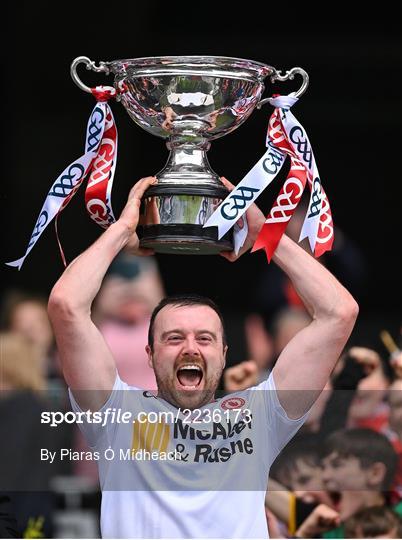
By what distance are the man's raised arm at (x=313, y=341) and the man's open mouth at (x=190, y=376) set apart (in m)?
0.22

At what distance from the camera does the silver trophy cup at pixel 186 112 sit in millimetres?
5051

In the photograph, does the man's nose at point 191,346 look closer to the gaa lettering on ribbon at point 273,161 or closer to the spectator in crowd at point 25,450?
the gaa lettering on ribbon at point 273,161

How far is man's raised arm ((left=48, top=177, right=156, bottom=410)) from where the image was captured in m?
4.87

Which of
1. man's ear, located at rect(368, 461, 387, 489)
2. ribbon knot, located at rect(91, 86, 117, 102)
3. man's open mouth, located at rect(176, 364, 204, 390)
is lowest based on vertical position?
man's ear, located at rect(368, 461, 387, 489)

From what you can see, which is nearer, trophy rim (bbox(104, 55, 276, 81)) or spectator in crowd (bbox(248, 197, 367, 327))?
trophy rim (bbox(104, 55, 276, 81))

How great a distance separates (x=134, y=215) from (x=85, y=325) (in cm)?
34

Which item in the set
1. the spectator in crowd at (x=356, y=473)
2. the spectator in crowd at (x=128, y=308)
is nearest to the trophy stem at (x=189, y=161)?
the spectator in crowd at (x=356, y=473)

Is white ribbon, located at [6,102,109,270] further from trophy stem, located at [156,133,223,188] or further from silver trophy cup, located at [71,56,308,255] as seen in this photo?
trophy stem, located at [156,133,223,188]

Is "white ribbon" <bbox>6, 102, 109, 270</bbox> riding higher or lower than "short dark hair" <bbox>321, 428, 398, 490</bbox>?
higher

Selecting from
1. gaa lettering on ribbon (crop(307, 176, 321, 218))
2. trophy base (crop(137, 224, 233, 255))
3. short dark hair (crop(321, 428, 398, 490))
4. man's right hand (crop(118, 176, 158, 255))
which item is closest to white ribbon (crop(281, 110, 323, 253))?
gaa lettering on ribbon (crop(307, 176, 321, 218))

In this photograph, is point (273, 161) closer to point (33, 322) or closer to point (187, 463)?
point (187, 463)

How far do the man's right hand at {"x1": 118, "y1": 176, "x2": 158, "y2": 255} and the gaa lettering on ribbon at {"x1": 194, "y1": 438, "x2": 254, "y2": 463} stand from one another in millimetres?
572

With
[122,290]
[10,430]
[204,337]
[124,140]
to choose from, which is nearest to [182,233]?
[204,337]

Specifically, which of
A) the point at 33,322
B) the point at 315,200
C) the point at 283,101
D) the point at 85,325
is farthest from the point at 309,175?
the point at 33,322
